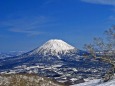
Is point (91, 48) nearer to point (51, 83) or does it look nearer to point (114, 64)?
point (114, 64)

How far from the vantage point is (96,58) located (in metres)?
27.2

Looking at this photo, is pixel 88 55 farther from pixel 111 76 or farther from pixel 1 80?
pixel 1 80

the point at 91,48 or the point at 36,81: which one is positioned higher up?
the point at 91,48

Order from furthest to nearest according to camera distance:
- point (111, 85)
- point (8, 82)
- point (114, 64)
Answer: point (8, 82), point (114, 64), point (111, 85)

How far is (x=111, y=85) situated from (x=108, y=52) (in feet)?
16.7

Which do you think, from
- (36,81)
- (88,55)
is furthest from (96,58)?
(36,81)

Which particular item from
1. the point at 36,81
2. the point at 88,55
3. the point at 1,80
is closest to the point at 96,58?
the point at 88,55

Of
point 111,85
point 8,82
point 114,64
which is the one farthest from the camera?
point 8,82

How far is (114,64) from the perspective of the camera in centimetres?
2641

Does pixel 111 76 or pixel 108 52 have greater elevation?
pixel 108 52

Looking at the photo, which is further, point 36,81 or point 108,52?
point 36,81

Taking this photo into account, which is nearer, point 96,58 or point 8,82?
point 96,58

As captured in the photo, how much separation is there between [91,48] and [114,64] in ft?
7.90

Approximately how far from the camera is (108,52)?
2678 cm
